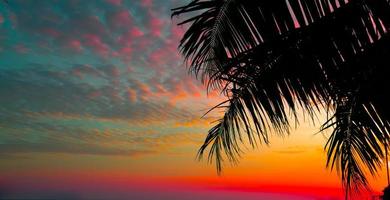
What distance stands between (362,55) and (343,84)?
0.12m

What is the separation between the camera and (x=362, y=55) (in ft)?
4.46

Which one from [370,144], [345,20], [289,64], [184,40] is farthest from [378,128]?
[184,40]

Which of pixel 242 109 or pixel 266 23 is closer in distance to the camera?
pixel 266 23

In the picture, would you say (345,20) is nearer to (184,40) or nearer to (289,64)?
(289,64)

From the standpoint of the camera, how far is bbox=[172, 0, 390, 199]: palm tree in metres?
1.40

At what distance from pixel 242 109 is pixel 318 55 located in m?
1.53

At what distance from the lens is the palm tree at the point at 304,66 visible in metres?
1.40

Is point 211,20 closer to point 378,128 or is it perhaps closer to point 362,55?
point 378,128

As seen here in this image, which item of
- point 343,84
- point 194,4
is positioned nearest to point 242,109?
point 194,4

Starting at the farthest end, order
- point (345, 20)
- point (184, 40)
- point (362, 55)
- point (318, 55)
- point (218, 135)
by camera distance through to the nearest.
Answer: point (218, 135)
point (184, 40)
point (318, 55)
point (345, 20)
point (362, 55)

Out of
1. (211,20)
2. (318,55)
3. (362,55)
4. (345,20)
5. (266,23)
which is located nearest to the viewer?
(362,55)

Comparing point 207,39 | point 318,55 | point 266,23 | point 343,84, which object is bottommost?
point 343,84

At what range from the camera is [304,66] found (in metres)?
1.98

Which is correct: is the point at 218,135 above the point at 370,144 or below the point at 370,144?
above
